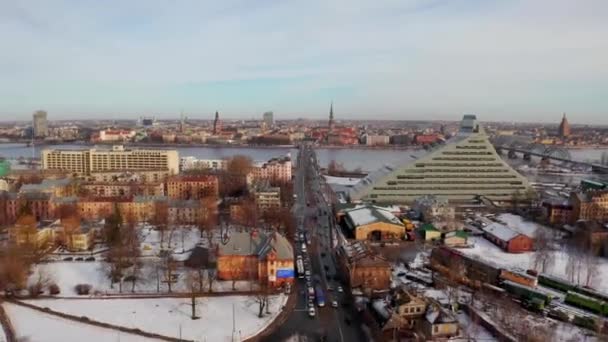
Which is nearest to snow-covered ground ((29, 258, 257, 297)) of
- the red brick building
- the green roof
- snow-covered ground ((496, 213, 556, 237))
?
the green roof

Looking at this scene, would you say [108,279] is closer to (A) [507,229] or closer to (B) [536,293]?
(B) [536,293]

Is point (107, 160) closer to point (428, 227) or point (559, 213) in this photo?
point (428, 227)

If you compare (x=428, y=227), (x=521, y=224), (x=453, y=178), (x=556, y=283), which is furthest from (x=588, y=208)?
(x=556, y=283)

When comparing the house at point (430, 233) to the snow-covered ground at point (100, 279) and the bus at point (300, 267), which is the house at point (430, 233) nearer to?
the bus at point (300, 267)

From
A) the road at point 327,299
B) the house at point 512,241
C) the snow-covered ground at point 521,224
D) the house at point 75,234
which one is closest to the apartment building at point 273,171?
the road at point 327,299

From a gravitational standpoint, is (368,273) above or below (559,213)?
below
